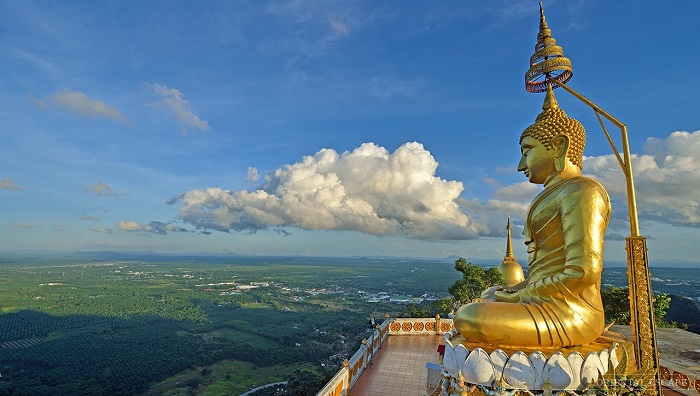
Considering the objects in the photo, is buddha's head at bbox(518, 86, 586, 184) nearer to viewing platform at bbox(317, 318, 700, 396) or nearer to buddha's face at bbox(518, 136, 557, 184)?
buddha's face at bbox(518, 136, 557, 184)

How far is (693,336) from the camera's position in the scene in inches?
425

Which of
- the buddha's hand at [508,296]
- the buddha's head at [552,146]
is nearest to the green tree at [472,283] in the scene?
the buddha's hand at [508,296]

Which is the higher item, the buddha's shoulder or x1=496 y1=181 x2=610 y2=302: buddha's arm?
the buddha's shoulder

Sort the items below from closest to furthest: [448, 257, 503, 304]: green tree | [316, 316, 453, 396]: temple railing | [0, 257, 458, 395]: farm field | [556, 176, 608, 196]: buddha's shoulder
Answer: [556, 176, 608, 196]: buddha's shoulder < [316, 316, 453, 396]: temple railing < [448, 257, 503, 304]: green tree < [0, 257, 458, 395]: farm field

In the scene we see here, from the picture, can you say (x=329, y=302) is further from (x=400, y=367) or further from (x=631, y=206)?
(x=631, y=206)

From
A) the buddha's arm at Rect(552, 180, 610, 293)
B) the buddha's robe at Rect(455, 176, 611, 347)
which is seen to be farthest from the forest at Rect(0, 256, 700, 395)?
the buddha's arm at Rect(552, 180, 610, 293)

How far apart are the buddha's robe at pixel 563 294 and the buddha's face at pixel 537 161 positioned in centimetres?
66

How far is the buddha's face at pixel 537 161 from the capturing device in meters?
7.55

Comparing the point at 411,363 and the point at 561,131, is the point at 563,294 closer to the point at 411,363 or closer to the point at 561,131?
the point at 561,131

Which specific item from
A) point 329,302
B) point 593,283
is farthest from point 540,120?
point 329,302

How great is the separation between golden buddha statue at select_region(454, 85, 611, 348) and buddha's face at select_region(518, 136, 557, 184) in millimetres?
17

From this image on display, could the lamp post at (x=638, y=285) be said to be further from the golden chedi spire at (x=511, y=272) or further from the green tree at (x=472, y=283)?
the green tree at (x=472, y=283)

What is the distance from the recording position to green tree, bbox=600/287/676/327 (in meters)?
14.3

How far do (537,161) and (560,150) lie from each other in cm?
43
